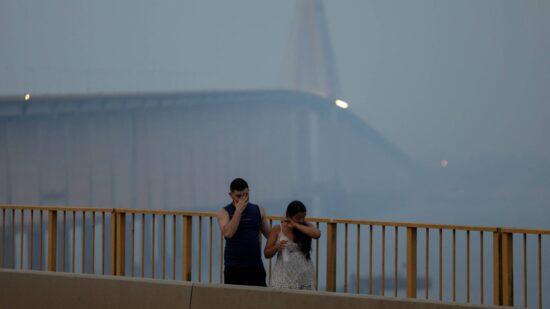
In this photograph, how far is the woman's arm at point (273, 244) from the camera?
802 centimetres

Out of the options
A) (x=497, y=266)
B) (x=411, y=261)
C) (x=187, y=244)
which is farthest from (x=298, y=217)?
(x=187, y=244)

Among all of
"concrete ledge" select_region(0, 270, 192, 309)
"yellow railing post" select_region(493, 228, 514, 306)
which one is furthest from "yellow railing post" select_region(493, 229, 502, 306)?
"concrete ledge" select_region(0, 270, 192, 309)

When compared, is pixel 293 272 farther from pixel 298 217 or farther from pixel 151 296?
pixel 151 296

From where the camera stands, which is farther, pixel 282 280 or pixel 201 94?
pixel 201 94

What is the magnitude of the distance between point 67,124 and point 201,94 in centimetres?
927

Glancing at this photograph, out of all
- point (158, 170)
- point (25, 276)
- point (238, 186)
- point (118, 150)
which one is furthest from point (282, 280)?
point (158, 170)

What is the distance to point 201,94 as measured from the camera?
60.7m

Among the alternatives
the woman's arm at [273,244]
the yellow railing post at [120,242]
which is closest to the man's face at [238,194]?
the woman's arm at [273,244]

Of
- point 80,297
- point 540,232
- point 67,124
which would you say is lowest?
point 80,297

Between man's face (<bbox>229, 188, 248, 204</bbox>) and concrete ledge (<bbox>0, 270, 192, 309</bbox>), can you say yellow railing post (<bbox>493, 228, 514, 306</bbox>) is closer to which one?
man's face (<bbox>229, 188, 248, 204</bbox>)

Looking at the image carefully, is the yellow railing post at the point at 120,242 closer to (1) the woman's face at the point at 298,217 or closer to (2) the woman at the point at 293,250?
(2) the woman at the point at 293,250

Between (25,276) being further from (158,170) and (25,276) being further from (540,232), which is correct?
(158,170)

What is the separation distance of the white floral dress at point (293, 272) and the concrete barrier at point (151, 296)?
0.71m

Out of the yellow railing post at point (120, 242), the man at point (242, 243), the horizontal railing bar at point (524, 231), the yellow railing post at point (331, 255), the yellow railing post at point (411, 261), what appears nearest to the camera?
the horizontal railing bar at point (524, 231)
